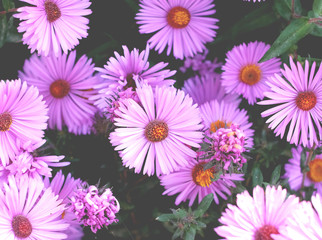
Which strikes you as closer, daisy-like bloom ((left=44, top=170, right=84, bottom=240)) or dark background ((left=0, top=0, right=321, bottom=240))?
daisy-like bloom ((left=44, top=170, right=84, bottom=240))

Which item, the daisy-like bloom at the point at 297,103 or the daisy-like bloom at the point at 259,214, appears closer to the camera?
the daisy-like bloom at the point at 259,214

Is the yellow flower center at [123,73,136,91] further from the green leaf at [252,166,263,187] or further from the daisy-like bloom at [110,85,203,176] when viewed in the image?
the green leaf at [252,166,263,187]

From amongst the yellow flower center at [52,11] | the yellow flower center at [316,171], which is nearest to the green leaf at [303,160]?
the yellow flower center at [316,171]

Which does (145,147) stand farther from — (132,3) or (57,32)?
(132,3)

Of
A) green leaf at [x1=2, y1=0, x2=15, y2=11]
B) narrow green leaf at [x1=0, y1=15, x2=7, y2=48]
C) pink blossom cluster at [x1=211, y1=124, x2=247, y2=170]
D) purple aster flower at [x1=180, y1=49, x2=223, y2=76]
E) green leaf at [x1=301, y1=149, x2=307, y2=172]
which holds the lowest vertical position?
pink blossom cluster at [x1=211, y1=124, x2=247, y2=170]

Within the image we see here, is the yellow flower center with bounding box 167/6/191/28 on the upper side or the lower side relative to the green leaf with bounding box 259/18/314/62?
upper

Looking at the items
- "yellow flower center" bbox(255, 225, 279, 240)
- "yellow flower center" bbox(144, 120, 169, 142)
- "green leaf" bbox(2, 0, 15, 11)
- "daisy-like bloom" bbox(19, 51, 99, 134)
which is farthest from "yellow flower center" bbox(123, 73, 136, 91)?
"yellow flower center" bbox(255, 225, 279, 240)

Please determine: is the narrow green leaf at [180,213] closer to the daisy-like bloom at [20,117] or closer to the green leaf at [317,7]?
the daisy-like bloom at [20,117]

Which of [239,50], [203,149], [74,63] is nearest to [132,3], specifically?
[74,63]
